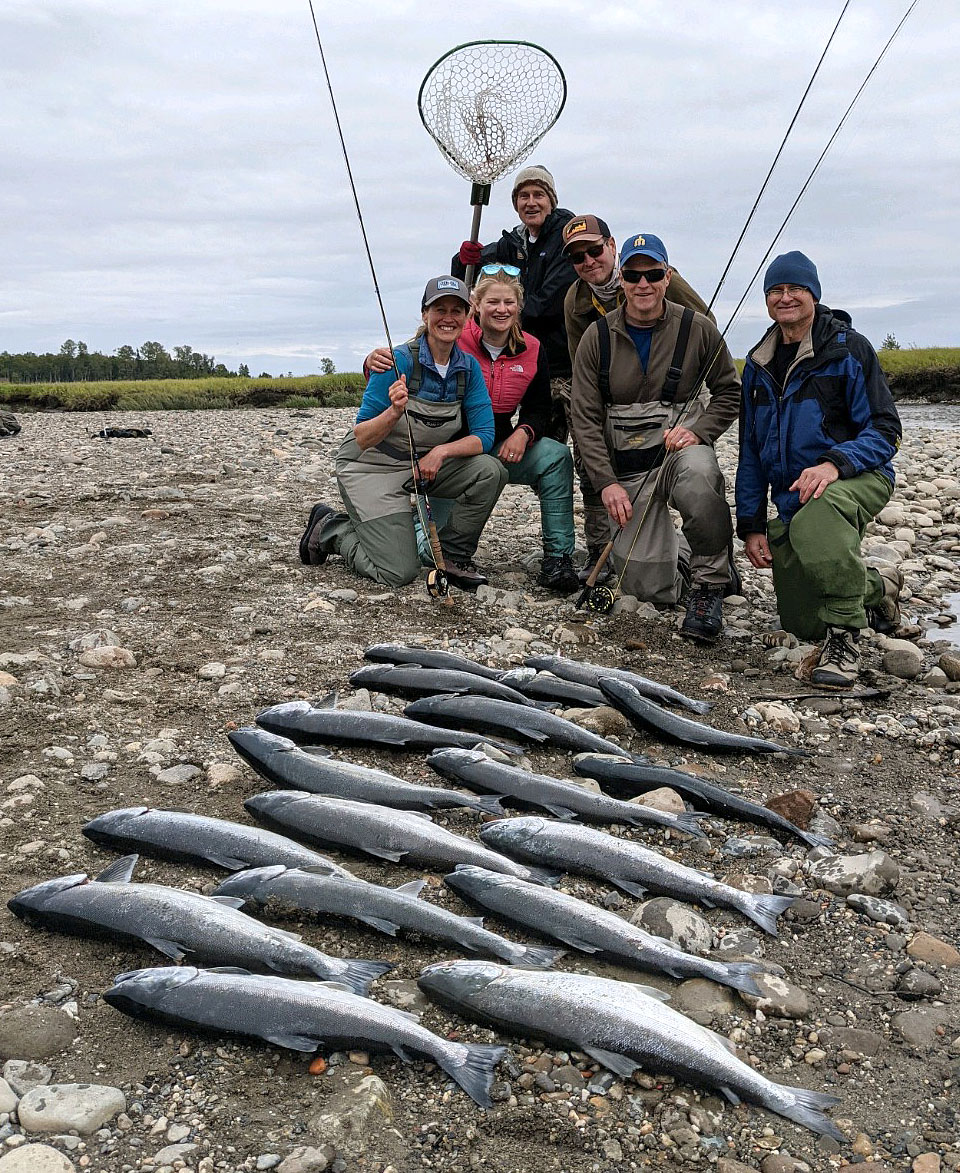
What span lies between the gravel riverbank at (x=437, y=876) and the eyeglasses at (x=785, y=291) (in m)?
2.20

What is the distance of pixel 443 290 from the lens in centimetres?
686

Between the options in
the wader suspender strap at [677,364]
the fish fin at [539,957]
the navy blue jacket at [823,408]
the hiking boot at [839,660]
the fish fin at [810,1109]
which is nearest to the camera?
the fish fin at [810,1109]

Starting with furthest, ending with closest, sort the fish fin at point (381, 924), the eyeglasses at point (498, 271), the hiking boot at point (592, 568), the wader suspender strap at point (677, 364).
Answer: the hiking boot at point (592, 568) < the eyeglasses at point (498, 271) < the wader suspender strap at point (677, 364) < the fish fin at point (381, 924)

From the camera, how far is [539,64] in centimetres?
768

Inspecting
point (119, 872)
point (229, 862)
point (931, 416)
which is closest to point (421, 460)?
point (229, 862)

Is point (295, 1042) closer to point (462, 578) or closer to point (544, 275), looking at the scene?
point (462, 578)

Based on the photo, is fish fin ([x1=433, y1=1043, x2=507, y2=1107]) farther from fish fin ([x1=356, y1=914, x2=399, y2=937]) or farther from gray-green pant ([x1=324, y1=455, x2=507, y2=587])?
gray-green pant ([x1=324, y1=455, x2=507, y2=587])

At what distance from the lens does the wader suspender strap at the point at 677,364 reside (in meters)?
6.88

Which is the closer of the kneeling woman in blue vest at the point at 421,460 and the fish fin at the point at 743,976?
the fish fin at the point at 743,976

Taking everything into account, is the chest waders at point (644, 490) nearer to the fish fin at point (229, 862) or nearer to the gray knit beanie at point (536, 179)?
the gray knit beanie at point (536, 179)

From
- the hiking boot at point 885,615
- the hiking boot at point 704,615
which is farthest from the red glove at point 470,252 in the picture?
the hiking boot at point 885,615

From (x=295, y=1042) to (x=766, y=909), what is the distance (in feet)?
5.57

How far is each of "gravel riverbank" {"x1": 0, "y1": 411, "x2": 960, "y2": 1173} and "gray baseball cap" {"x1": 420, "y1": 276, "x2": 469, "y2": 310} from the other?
2138 mm

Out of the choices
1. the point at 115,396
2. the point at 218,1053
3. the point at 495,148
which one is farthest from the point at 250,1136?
the point at 115,396
